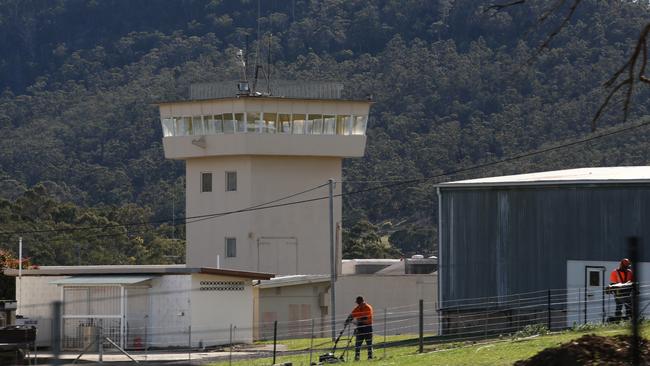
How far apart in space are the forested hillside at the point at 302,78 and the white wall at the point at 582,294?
60.8 meters

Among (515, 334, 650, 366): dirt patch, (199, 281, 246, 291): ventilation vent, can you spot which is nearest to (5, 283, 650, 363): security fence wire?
(199, 281, 246, 291): ventilation vent

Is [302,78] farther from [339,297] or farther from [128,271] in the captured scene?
[128,271]

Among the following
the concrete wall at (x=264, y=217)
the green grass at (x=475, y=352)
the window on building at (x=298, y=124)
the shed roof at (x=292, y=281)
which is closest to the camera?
the green grass at (x=475, y=352)

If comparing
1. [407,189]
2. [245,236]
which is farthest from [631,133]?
[245,236]

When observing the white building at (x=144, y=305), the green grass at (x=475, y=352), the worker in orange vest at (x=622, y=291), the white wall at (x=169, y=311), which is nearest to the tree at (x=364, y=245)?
the white building at (x=144, y=305)

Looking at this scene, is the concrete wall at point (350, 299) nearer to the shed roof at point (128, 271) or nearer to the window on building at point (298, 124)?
the shed roof at point (128, 271)

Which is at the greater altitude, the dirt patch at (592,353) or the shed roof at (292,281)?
the shed roof at (292,281)

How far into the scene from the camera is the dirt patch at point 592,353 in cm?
1758

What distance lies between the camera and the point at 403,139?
136 meters

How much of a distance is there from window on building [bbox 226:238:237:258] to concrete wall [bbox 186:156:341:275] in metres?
0.22

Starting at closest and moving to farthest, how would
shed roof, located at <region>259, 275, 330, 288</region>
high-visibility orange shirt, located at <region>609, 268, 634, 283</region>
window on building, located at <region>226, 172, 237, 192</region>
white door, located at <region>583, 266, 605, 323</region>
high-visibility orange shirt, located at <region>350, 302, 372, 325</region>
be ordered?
high-visibility orange shirt, located at <region>609, 268, 634, 283</region>
high-visibility orange shirt, located at <region>350, 302, 372, 325</region>
white door, located at <region>583, 266, 605, 323</region>
shed roof, located at <region>259, 275, 330, 288</region>
window on building, located at <region>226, 172, 237, 192</region>

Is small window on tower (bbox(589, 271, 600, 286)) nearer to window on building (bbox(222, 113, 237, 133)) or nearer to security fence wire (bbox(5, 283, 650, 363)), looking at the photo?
security fence wire (bbox(5, 283, 650, 363))

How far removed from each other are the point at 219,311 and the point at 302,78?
11157cm

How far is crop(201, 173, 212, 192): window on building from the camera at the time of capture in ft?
226
